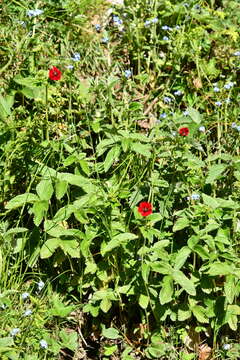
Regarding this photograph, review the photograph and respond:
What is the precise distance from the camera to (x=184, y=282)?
2.97 meters

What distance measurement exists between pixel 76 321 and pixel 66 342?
1.01 feet

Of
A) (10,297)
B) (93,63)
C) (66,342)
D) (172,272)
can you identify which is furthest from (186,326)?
(93,63)

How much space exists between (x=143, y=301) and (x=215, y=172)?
73 centimetres

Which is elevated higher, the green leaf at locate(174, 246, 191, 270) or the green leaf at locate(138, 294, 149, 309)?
the green leaf at locate(174, 246, 191, 270)

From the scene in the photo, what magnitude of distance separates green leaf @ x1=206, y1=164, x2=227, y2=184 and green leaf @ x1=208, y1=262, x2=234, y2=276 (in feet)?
1.53

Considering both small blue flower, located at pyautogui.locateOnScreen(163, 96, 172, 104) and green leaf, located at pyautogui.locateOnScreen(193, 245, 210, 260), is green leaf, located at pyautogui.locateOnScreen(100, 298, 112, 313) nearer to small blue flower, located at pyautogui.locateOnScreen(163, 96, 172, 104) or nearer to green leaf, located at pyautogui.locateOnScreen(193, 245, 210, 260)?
green leaf, located at pyautogui.locateOnScreen(193, 245, 210, 260)

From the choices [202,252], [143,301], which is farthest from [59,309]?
Answer: [202,252]

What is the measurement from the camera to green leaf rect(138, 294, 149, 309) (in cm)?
303

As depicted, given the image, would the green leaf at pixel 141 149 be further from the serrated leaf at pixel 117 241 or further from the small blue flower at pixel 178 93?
the small blue flower at pixel 178 93

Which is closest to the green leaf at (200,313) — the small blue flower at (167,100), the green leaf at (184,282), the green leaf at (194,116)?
the green leaf at (184,282)

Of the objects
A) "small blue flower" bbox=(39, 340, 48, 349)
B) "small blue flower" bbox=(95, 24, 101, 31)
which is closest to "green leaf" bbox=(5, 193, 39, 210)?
"small blue flower" bbox=(39, 340, 48, 349)

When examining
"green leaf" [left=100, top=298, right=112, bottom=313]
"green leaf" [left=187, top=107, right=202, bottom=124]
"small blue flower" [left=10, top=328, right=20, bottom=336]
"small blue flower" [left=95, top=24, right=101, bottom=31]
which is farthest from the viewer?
"small blue flower" [left=95, top=24, right=101, bottom=31]

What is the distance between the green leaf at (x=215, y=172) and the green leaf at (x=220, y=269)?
47 centimetres

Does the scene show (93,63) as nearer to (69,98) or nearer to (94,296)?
(69,98)
